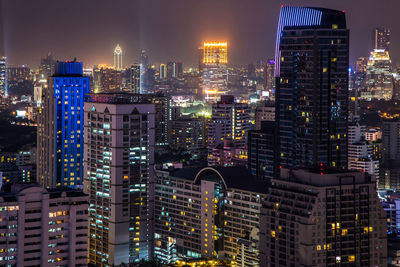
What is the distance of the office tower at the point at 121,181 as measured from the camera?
4153 centimetres

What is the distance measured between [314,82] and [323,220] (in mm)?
16767

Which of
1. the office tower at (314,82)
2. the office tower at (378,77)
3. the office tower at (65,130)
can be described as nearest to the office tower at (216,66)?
the office tower at (378,77)

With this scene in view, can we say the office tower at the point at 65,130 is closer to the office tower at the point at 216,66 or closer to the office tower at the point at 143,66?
the office tower at the point at 143,66

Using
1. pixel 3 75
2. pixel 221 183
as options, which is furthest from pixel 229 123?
pixel 3 75

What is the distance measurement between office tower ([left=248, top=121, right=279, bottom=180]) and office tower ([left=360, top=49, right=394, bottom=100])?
58.6 m

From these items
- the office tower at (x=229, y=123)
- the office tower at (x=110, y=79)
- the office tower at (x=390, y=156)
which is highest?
the office tower at (x=110, y=79)

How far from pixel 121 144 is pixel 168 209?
409 centimetres

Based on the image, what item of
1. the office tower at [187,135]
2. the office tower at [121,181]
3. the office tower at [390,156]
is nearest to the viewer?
the office tower at [121,181]

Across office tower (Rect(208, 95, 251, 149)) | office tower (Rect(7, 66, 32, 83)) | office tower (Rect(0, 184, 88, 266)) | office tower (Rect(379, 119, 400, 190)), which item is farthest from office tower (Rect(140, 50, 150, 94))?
office tower (Rect(0, 184, 88, 266))

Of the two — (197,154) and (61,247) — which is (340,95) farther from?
(197,154)

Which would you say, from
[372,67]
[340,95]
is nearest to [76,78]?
[340,95]

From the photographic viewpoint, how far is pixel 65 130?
53719mm

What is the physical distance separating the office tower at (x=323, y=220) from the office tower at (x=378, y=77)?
80071mm

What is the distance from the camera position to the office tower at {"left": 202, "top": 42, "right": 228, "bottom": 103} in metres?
117
